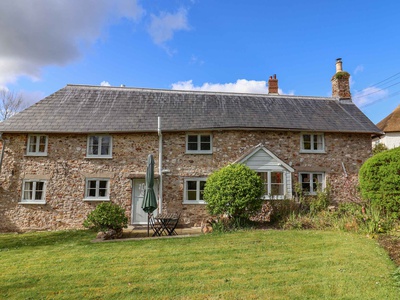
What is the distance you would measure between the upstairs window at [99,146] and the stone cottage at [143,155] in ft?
0.17

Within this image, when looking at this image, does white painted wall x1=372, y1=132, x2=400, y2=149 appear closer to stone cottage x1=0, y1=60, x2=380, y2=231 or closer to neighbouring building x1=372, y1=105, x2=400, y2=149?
neighbouring building x1=372, y1=105, x2=400, y2=149

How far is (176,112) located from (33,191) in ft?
28.2

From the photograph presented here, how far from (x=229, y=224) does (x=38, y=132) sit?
35.4 ft

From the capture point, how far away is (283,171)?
44.2ft

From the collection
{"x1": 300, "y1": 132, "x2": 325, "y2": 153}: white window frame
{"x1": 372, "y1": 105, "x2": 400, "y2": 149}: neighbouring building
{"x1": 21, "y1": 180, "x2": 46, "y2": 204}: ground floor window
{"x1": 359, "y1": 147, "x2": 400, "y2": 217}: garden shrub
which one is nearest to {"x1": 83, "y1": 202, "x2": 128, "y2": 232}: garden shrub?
{"x1": 21, "y1": 180, "x2": 46, "y2": 204}: ground floor window

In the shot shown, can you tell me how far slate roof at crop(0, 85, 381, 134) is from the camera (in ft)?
45.6

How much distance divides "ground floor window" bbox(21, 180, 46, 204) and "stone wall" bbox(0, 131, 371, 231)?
0.25 metres

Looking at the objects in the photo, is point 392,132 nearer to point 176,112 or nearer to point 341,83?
point 341,83

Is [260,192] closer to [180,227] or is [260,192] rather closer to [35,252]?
[180,227]

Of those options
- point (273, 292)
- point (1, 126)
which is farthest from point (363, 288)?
point (1, 126)

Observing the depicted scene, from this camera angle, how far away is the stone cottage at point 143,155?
43.6 feet

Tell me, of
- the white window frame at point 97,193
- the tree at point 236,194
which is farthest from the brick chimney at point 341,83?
the white window frame at point 97,193

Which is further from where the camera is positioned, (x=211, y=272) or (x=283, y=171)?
(x=283, y=171)

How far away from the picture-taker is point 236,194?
10.9 metres
